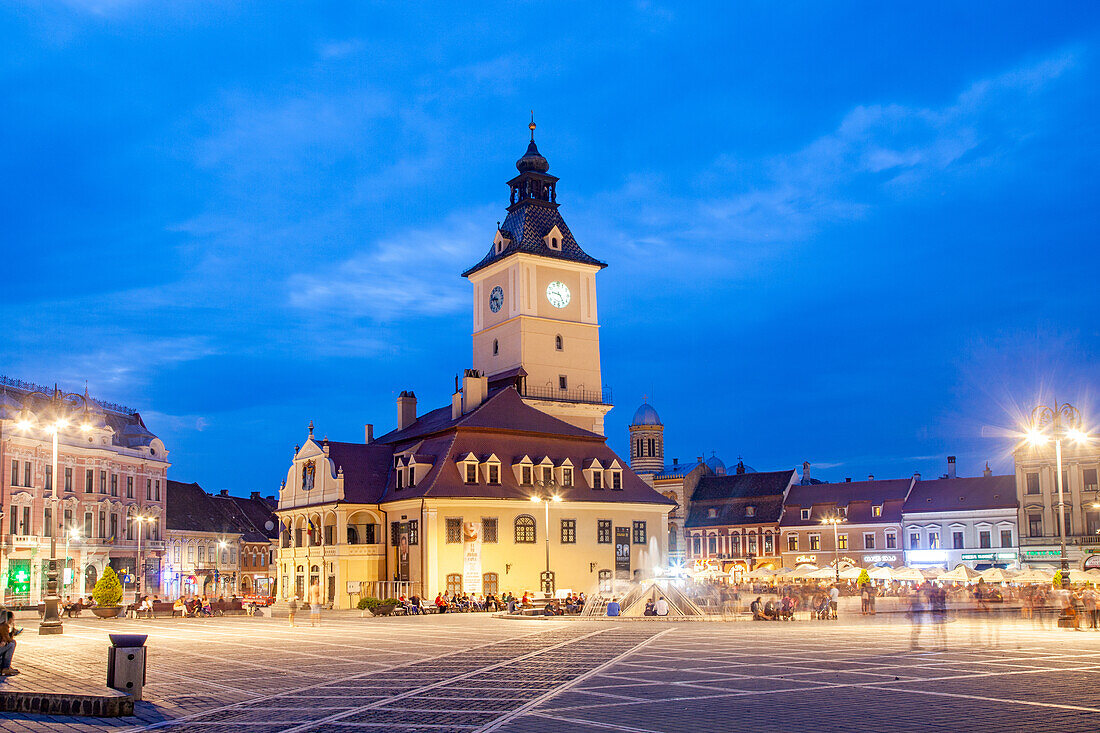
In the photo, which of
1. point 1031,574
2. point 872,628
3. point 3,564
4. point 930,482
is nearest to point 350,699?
point 872,628

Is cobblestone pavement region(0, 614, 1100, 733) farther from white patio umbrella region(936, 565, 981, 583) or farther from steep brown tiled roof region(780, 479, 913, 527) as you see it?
steep brown tiled roof region(780, 479, 913, 527)

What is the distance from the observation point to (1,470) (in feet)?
228

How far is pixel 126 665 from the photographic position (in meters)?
19.0

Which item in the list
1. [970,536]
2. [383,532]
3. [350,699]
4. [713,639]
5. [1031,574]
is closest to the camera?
[350,699]

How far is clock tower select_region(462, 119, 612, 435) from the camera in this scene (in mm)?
81188

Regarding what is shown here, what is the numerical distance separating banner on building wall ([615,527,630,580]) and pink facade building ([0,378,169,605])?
105 feet

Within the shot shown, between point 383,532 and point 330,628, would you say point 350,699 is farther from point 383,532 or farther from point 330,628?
point 383,532

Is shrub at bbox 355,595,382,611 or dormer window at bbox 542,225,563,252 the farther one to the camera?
dormer window at bbox 542,225,563,252

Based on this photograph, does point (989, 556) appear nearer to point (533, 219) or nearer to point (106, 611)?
point (533, 219)

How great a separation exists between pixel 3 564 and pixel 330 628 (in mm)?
37043

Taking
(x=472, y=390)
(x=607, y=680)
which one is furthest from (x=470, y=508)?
(x=607, y=680)

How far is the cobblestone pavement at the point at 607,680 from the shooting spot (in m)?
16.2

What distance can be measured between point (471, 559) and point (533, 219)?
32110mm

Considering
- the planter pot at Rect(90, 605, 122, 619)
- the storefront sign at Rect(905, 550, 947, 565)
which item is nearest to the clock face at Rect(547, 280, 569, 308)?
the storefront sign at Rect(905, 550, 947, 565)
